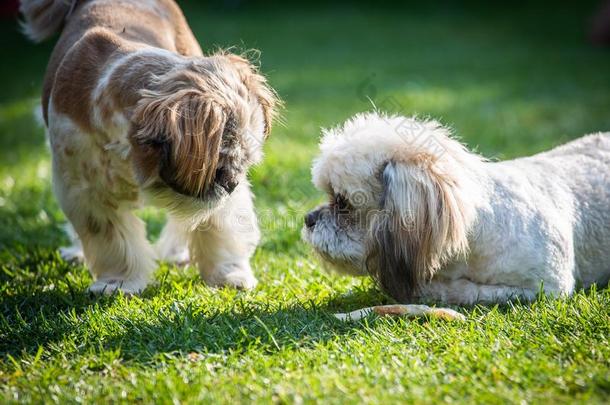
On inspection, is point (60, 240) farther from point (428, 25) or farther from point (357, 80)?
point (428, 25)

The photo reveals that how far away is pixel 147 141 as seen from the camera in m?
3.51

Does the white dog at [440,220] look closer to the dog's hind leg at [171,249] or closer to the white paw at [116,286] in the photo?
the white paw at [116,286]

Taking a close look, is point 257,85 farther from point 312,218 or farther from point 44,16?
point 44,16

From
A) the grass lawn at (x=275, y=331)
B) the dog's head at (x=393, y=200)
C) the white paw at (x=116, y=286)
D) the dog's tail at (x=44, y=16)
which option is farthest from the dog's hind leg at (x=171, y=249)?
the dog's tail at (x=44, y=16)

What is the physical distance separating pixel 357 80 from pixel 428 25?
8149 mm

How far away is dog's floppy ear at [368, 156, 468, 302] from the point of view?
357cm

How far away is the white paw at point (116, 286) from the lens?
4.21 meters

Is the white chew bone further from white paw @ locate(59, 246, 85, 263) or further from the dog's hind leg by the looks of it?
white paw @ locate(59, 246, 85, 263)

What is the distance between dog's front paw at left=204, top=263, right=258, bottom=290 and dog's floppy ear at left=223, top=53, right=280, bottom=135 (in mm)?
918

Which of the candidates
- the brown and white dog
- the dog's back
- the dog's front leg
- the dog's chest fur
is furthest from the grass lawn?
the dog's back

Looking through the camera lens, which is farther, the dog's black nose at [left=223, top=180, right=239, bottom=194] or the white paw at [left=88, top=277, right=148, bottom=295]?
the white paw at [left=88, top=277, right=148, bottom=295]

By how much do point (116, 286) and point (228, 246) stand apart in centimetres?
73

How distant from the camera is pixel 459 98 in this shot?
10367mm

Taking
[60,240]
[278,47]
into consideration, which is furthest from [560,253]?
[278,47]
